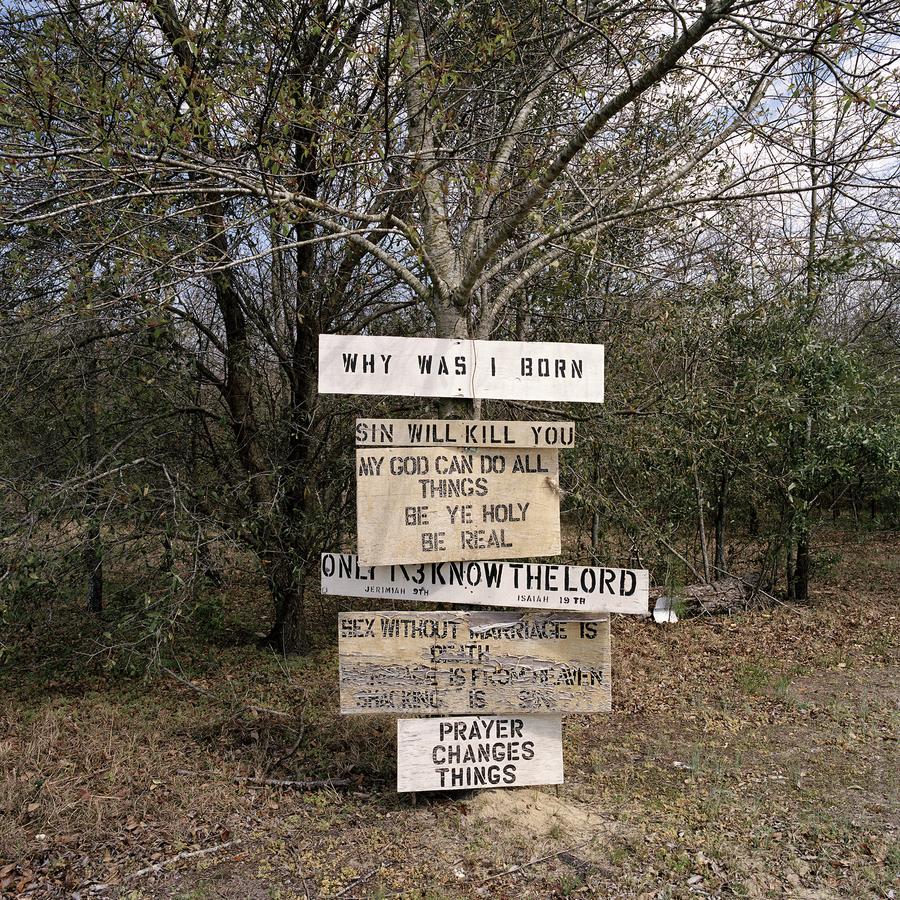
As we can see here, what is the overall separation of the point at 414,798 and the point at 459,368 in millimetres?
2330

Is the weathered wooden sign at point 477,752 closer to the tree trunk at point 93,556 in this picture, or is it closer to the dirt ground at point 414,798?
the dirt ground at point 414,798

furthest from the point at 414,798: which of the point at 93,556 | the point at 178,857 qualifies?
the point at 93,556

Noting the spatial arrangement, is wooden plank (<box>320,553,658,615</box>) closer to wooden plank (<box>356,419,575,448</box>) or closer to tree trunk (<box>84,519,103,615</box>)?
wooden plank (<box>356,419,575,448</box>)

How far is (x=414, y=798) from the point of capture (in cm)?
420

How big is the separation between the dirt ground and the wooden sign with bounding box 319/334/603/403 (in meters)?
2.20

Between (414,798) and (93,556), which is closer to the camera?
(414,798)

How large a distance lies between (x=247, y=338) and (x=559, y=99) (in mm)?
3578

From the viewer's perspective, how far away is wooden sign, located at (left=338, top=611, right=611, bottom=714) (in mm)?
4055

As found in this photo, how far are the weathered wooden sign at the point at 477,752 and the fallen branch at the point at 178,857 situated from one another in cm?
90

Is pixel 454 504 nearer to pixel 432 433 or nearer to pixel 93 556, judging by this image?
pixel 432 433

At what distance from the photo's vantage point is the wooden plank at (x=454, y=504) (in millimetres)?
3969

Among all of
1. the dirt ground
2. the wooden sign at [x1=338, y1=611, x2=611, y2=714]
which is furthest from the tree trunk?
the wooden sign at [x1=338, y1=611, x2=611, y2=714]

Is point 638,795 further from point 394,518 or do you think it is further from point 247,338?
point 247,338

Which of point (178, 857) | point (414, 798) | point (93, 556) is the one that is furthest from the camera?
point (93, 556)
